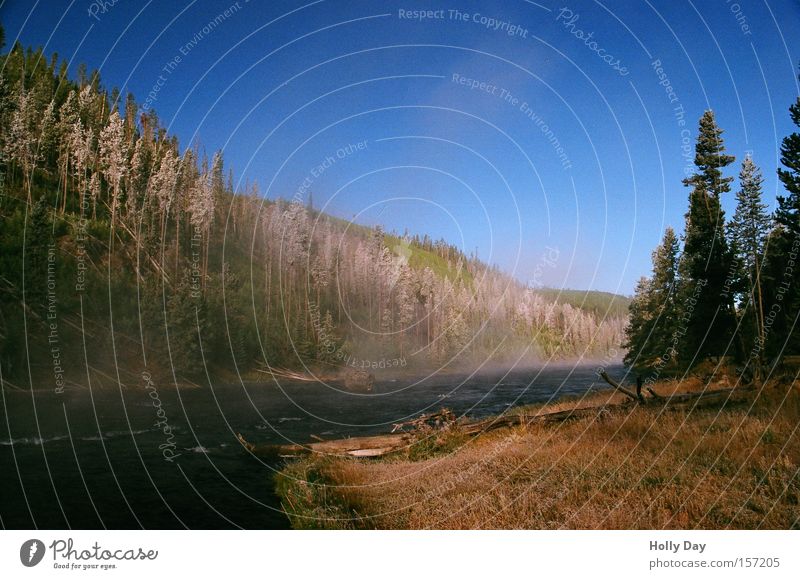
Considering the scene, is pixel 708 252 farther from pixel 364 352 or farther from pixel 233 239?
pixel 233 239

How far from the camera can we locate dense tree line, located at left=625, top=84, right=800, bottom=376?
7340 millimetres

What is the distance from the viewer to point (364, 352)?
25.6 m

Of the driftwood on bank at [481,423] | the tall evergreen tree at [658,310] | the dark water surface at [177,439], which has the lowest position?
the dark water surface at [177,439]

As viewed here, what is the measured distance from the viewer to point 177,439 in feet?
37.6

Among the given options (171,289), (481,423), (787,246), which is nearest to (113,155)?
(171,289)

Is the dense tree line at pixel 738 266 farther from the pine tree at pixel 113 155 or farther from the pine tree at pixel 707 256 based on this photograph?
the pine tree at pixel 113 155

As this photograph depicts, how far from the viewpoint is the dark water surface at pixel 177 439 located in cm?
688

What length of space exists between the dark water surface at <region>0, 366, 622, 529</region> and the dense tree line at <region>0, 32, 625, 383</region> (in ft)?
7.49

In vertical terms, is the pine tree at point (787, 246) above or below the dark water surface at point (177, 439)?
above

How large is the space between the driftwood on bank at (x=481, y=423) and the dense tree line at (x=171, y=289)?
6654 mm

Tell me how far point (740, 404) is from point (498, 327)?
15377 mm

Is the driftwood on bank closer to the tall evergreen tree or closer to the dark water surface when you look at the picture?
the dark water surface

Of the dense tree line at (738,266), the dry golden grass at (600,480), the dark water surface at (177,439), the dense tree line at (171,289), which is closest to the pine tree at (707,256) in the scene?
the dense tree line at (738,266)

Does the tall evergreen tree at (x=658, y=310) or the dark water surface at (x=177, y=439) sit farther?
the tall evergreen tree at (x=658, y=310)
